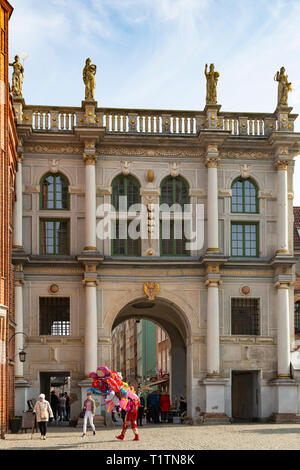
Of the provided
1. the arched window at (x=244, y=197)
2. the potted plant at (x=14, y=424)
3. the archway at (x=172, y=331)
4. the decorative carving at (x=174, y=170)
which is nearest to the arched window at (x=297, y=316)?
the archway at (x=172, y=331)

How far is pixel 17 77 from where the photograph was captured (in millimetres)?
44656

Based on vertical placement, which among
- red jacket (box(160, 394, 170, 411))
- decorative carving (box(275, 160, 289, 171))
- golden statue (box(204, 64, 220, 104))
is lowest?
red jacket (box(160, 394, 170, 411))

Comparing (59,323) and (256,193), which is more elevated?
(256,193)

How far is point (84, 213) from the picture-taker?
44.6 metres

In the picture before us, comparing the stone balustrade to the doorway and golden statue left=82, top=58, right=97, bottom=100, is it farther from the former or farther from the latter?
the doorway

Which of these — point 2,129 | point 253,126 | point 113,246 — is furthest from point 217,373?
point 2,129

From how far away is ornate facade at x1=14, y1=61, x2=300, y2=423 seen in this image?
143ft

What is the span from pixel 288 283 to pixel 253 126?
317 inches

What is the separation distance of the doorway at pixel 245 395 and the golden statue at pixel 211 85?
43.9 feet

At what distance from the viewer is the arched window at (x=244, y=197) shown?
45722 mm

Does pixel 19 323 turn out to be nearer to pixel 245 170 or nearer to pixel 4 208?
pixel 4 208

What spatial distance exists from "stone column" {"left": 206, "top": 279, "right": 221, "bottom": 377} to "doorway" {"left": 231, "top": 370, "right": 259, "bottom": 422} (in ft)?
8.48

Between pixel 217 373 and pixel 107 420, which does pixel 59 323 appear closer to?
pixel 107 420

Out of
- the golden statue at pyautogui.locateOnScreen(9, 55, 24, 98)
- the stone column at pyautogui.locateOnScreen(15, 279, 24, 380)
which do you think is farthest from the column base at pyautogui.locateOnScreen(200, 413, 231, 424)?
the golden statue at pyautogui.locateOnScreen(9, 55, 24, 98)
